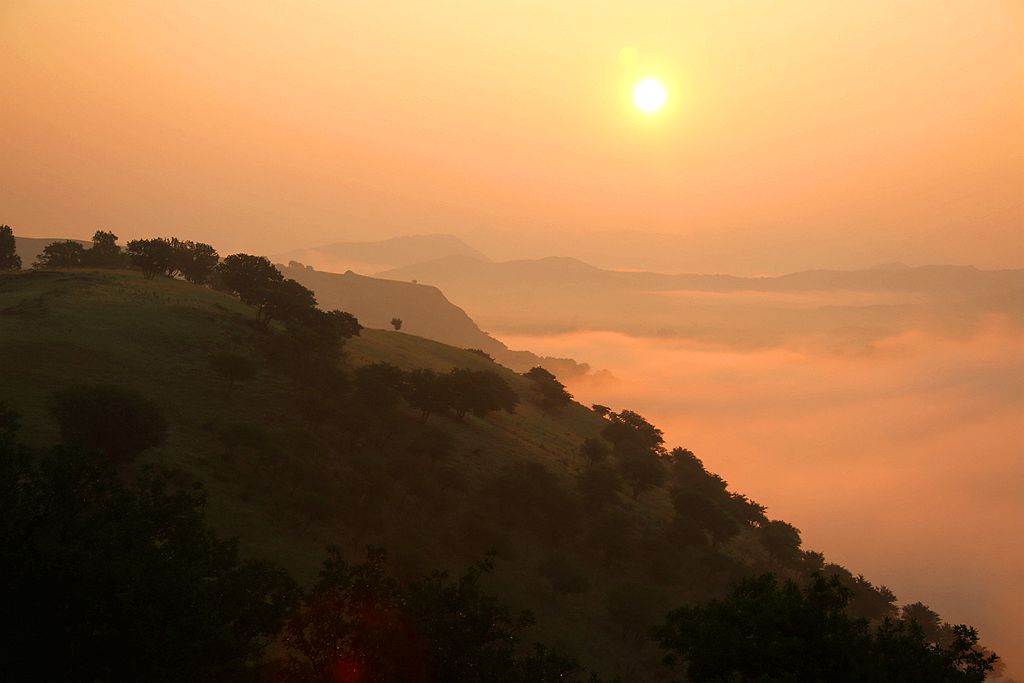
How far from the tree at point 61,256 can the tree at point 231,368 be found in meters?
62.2

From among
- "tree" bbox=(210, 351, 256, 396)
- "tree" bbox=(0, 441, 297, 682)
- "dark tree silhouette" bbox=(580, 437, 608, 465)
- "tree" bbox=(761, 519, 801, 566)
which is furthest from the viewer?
"dark tree silhouette" bbox=(580, 437, 608, 465)

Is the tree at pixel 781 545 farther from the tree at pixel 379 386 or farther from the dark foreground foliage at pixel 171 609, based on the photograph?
the dark foreground foliage at pixel 171 609

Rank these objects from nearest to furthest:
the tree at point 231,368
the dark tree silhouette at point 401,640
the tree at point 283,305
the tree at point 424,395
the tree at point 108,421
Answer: the dark tree silhouette at point 401,640
the tree at point 108,421
the tree at point 231,368
the tree at point 424,395
the tree at point 283,305

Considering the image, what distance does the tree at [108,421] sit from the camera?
45969 mm

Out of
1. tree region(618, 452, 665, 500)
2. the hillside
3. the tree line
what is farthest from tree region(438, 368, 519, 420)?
the tree line

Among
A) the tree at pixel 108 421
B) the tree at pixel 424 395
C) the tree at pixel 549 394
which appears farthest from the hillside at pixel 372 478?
the tree at pixel 549 394

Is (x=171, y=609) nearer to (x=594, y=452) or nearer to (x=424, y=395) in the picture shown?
(x=424, y=395)

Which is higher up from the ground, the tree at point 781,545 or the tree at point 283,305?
the tree at point 283,305

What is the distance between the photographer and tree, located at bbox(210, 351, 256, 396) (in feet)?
215

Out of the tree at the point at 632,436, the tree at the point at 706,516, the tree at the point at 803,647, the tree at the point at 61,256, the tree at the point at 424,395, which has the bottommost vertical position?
the tree at the point at 803,647

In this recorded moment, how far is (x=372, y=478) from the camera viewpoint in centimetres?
6053

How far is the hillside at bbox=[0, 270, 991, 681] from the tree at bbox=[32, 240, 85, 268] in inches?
876

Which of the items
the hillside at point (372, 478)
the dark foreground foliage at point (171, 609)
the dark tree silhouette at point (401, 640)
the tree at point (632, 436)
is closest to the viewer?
the dark foreground foliage at point (171, 609)

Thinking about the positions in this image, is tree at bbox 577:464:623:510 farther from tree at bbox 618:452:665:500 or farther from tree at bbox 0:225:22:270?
tree at bbox 0:225:22:270
